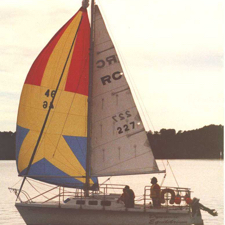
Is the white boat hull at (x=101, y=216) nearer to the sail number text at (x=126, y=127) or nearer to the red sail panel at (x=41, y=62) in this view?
the sail number text at (x=126, y=127)

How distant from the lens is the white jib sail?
31.1 m

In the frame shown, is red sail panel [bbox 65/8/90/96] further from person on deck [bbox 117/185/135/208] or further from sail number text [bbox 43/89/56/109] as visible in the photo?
person on deck [bbox 117/185/135/208]

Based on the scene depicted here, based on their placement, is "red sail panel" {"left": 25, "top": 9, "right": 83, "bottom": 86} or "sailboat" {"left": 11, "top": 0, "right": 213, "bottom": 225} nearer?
"sailboat" {"left": 11, "top": 0, "right": 213, "bottom": 225}

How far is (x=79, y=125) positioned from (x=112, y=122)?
1815 millimetres

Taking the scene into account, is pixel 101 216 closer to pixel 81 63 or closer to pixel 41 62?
pixel 81 63

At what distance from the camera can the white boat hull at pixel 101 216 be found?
29.6 metres

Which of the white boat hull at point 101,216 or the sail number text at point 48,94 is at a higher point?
the sail number text at point 48,94

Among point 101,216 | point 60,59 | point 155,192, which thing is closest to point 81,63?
point 60,59

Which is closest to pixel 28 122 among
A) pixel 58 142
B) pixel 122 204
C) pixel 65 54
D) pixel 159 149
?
pixel 58 142

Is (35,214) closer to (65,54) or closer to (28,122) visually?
(28,122)

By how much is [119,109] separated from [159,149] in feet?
507

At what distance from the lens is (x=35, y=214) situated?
30766mm

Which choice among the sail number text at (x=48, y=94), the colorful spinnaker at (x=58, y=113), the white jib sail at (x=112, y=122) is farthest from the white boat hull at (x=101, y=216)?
the sail number text at (x=48, y=94)

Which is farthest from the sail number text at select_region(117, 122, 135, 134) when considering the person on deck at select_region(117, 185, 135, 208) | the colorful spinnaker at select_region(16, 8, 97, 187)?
the person on deck at select_region(117, 185, 135, 208)
